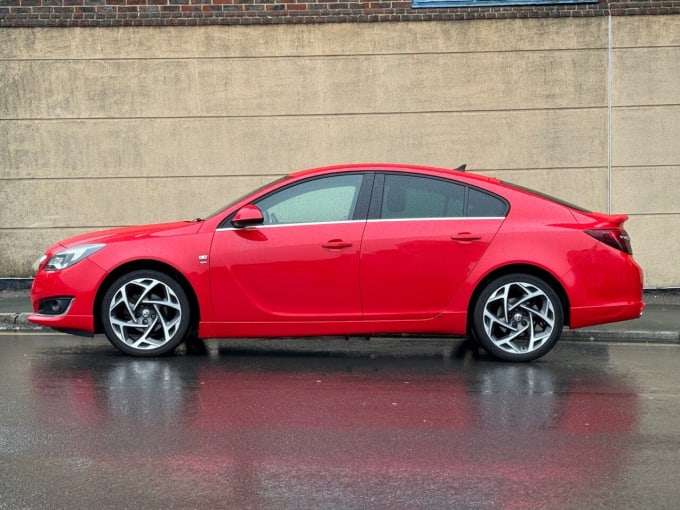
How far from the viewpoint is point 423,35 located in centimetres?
1384

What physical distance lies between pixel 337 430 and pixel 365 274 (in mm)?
2424

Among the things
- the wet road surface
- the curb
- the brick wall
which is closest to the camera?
the wet road surface

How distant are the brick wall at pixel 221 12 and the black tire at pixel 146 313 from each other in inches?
237

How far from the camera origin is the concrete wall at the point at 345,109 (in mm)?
13828

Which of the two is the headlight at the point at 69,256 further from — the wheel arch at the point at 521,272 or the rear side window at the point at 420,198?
the wheel arch at the point at 521,272

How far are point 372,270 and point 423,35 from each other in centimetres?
605

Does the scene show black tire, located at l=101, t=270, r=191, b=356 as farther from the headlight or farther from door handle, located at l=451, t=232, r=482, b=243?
door handle, located at l=451, t=232, r=482, b=243

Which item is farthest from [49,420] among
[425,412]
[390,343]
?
[390,343]

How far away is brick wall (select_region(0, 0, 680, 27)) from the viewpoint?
544 inches

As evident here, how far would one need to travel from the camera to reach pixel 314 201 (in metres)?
8.74

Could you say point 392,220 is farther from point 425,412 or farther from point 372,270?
point 425,412

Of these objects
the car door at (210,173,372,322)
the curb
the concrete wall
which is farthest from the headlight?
the concrete wall

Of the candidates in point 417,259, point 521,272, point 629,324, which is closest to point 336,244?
point 417,259

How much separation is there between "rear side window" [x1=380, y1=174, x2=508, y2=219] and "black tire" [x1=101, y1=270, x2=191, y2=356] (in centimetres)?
177
